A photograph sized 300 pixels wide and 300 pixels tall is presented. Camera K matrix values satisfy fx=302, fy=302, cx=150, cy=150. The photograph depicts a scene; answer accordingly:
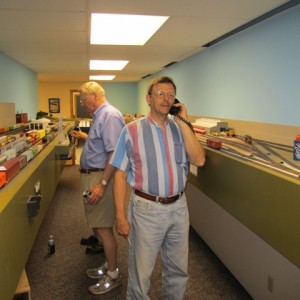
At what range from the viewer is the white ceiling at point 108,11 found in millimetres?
2453

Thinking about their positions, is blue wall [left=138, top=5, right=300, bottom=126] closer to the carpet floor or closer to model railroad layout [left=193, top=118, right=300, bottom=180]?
model railroad layout [left=193, top=118, right=300, bottom=180]

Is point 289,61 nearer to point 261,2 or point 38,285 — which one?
point 261,2

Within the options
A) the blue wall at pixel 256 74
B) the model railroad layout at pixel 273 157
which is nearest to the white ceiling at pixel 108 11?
the blue wall at pixel 256 74

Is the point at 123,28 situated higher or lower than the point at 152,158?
higher

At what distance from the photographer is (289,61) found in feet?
8.84

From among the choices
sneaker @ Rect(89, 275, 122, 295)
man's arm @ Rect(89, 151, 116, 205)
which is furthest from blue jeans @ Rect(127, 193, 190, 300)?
sneaker @ Rect(89, 275, 122, 295)

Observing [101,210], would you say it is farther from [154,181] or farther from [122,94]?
[122,94]

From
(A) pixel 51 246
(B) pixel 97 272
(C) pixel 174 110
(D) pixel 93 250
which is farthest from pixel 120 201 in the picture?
(A) pixel 51 246

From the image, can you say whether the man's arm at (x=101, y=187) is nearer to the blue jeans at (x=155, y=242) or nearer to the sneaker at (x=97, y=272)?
the blue jeans at (x=155, y=242)

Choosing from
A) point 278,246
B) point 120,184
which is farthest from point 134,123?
point 278,246

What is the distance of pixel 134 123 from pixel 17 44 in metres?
3.19

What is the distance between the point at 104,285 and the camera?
2258 mm

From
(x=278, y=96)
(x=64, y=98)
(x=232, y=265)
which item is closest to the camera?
(x=232, y=265)

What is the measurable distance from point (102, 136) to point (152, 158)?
24.4 inches
